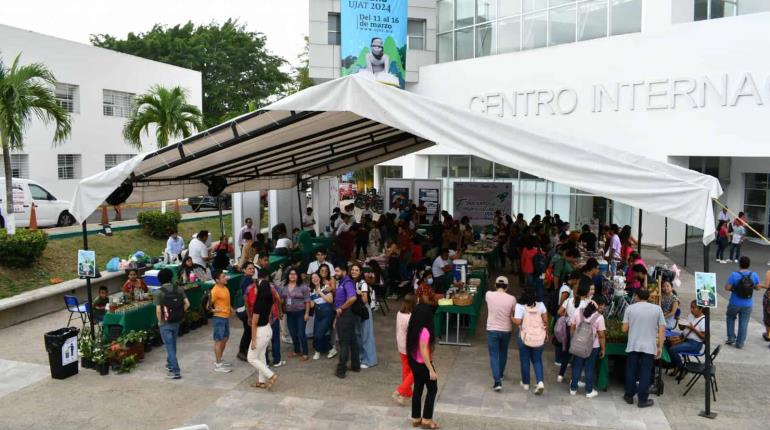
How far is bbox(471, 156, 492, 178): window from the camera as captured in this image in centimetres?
2703

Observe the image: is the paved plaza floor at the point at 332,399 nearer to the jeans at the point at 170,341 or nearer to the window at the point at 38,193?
the jeans at the point at 170,341

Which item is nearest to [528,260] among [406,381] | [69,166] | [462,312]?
[462,312]

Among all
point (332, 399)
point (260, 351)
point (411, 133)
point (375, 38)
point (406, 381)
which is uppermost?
point (375, 38)

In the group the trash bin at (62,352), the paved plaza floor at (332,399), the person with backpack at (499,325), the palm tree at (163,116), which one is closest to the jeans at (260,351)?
the paved plaza floor at (332,399)

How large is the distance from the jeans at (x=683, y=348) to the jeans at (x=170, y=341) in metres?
6.66

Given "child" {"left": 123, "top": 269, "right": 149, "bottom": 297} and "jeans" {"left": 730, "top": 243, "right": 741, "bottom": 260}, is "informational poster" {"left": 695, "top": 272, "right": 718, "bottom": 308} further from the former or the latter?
"jeans" {"left": 730, "top": 243, "right": 741, "bottom": 260}

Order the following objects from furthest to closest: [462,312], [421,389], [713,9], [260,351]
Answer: [713,9], [462,312], [260,351], [421,389]

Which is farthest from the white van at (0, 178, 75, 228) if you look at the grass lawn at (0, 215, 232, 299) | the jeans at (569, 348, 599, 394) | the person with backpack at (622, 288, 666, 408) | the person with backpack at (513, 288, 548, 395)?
the person with backpack at (622, 288, 666, 408)

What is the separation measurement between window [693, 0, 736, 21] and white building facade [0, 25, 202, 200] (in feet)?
67.5

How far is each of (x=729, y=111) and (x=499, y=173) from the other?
10451 millimetres

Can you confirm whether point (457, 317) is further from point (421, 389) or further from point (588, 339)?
point (421, 389)

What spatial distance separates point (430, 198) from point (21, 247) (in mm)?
14433

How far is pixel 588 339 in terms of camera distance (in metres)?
7.21

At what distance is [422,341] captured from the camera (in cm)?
621
